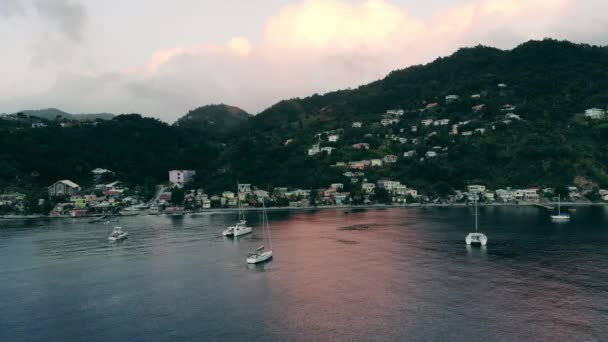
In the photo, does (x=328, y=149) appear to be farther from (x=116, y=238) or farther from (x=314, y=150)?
(x=116, y=238)

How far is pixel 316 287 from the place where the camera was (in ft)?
122

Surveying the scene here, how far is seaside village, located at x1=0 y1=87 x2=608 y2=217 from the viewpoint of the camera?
352ft

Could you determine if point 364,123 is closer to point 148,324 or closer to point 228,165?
point 228,165

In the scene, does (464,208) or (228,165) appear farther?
(228,165)

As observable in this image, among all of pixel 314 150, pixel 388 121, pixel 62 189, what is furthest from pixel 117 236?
pixel 388 121

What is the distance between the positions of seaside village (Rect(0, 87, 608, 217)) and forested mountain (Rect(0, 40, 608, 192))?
0.96 metres

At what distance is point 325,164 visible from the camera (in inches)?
5305

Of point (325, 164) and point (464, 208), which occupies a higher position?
point (325, 164)

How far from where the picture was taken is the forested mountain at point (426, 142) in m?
115

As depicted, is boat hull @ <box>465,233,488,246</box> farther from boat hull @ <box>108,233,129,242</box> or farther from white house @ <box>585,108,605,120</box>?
white house @ <box>585,108,605,120</box>

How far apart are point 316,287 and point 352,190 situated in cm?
8234

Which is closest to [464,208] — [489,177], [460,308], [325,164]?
[489,177]

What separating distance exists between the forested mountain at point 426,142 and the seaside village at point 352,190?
3.15ft

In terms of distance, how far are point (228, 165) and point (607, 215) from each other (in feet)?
329
